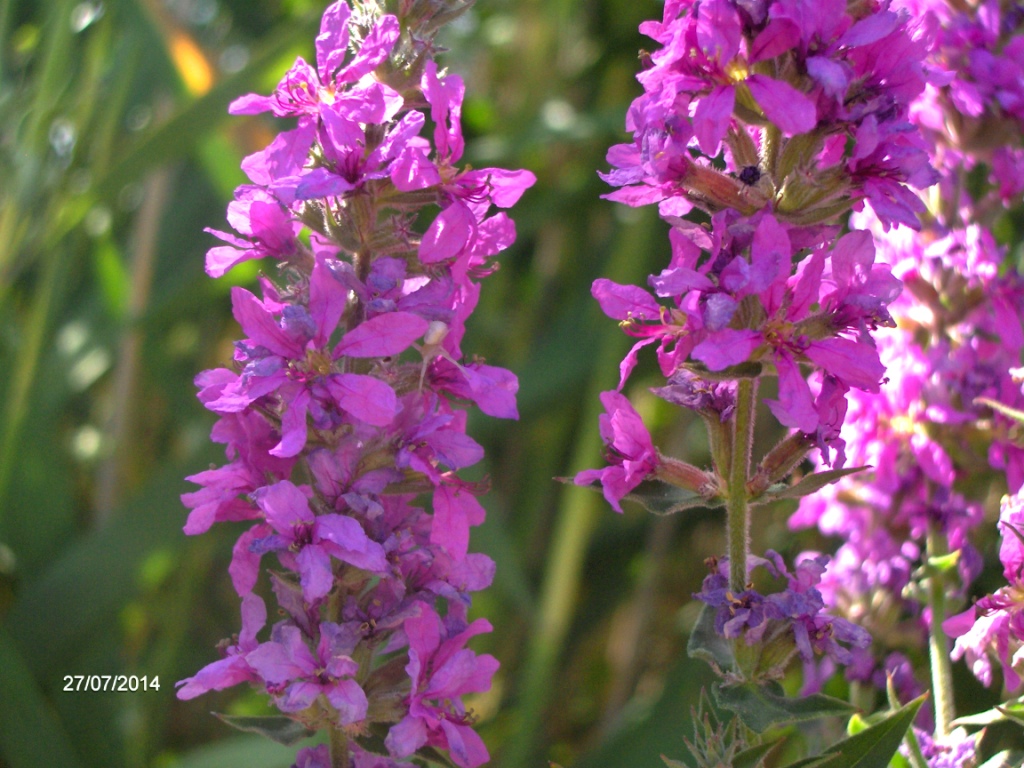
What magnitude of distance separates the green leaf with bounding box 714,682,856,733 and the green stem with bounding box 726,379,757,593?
50 millimetres

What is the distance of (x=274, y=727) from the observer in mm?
593

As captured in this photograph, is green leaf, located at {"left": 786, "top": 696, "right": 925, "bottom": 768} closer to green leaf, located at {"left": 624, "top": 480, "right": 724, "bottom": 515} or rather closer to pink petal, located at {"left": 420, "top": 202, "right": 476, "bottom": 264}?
green leaf, located at {"left": 624, "top": 480, "right": 724, "bottom": 515}

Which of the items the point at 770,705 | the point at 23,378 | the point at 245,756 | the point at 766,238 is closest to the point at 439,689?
the point at 770,705

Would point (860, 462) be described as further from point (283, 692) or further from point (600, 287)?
point (283, 692)

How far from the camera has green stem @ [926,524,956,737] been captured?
2.09 feet

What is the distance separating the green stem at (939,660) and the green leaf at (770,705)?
0.50ft

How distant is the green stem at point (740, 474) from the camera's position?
553 millimetres

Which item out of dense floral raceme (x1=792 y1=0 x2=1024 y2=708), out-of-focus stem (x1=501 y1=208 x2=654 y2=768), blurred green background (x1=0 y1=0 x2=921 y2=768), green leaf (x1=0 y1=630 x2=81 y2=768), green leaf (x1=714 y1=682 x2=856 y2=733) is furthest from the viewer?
out-of-focus stem (x1=501 y1=208 x2=654 y2=768)

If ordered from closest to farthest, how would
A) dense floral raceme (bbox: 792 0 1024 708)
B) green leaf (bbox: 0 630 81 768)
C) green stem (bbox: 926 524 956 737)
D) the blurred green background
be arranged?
green stem (bbox: 926 524 956 737), dense floral raceme (bbox: 792 0 1024 708), green leaf (bbox: 0 630 81 768), the blurred green background

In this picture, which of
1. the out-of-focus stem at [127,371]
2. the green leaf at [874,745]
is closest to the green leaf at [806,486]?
the green leaf at [874,745]

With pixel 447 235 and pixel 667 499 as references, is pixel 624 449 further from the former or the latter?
pixel 447 235

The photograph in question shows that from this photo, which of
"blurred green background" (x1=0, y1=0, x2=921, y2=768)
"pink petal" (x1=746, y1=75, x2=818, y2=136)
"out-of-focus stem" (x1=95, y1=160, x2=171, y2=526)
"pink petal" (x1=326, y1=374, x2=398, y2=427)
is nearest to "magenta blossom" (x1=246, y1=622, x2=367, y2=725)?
"pink petal" (x1=326, y1=374, x2=398, y2=427)

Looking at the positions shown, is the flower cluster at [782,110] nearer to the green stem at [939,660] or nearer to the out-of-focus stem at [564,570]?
the green stem at [939,660]

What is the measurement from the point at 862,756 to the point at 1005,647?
0.45ft
